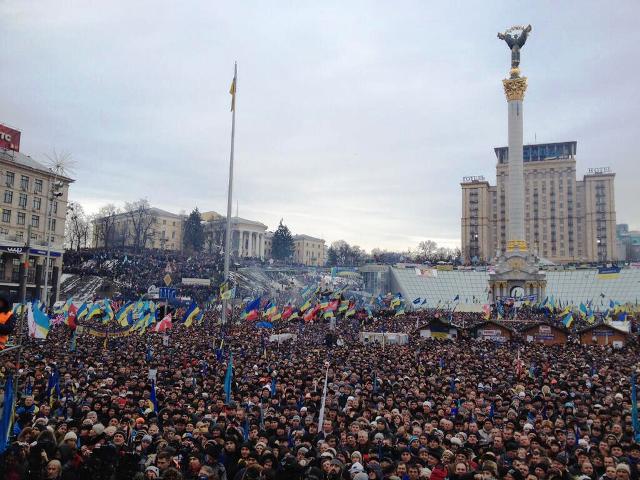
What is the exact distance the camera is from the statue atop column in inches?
2520

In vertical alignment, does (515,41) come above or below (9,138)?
above

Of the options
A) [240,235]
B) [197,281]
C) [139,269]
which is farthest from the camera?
[240,235]

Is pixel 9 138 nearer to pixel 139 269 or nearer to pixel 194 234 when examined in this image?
pixel 139 269

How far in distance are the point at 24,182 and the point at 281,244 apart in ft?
227

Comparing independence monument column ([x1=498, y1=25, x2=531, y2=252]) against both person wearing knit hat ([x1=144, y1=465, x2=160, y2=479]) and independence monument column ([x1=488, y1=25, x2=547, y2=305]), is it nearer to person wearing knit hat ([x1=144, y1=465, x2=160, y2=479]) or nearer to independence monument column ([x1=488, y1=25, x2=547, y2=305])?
independence monument column ([x1=488, y1=25, x2=547, y2=305])

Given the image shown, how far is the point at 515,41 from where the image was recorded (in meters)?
65.2

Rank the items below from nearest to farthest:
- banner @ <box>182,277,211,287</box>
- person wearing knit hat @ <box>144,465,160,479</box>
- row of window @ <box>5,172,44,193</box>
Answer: person wearing knit hat @ <box>144,465,160,479</box> < row of window @ <box>5,172,44,193</box> < banner @ <box>182,277,211,287</box>

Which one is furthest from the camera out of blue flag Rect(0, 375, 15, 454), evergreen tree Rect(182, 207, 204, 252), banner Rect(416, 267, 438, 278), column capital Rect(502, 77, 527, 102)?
evergreen tree Rect(182, 207, 204, 252)

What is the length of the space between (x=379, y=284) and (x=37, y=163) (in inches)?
1730

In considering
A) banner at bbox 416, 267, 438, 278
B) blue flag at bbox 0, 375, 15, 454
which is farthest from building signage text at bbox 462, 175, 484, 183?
blue flag at bbox 0, 375, 15, 454

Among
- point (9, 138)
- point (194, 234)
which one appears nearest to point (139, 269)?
point (9, 138)

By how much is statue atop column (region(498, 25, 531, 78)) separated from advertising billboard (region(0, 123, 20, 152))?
2126 inches

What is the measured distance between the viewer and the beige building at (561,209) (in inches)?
4532

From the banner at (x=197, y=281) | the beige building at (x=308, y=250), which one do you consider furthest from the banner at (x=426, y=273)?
the beige building at (x=308, y=250)
